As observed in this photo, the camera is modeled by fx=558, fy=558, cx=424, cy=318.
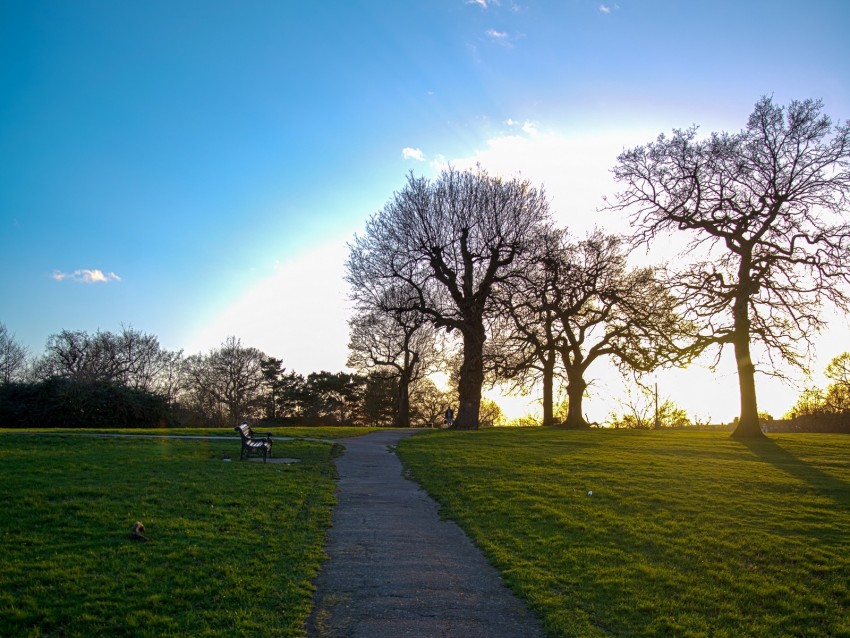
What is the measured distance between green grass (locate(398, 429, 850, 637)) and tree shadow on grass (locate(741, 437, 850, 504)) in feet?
0.23

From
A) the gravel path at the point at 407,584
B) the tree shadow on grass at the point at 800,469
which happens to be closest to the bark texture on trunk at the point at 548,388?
the tree shadow on grass at the point at 800,469

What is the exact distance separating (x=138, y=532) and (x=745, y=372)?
80.0 feet

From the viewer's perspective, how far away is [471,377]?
30.6 metres

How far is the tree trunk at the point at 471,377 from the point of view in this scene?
97.8 ft

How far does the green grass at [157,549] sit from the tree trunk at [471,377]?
18.2m

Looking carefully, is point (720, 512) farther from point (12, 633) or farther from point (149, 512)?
point (12, 633)

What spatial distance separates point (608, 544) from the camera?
24.6 feet

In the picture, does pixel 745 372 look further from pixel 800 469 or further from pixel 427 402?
pixel 427 402

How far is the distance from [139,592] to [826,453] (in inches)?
854

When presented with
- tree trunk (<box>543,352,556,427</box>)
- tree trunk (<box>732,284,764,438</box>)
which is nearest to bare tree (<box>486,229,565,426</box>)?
tree trunk (<box>543,352,556,427</box>)

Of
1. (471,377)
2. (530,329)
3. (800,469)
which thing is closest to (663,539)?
(800,469)

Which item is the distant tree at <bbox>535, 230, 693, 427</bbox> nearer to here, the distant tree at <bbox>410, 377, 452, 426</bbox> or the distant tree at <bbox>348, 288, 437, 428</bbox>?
the distant tree at <bbox>348, 288, 437, 428</bbox>

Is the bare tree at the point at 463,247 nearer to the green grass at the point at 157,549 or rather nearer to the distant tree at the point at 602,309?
the distant tree at the point at 602,309

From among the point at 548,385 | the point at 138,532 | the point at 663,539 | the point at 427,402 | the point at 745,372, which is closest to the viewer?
the point at 138,532
